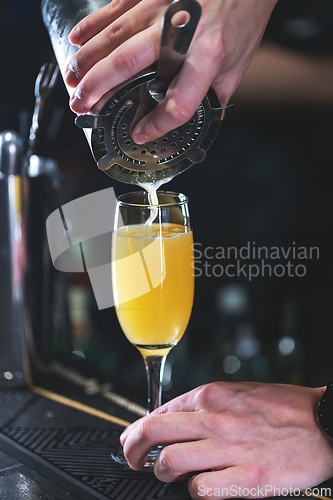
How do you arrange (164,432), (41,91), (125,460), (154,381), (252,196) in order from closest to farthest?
(164,432), (125,460), (154,381), (41,91), (252,196)

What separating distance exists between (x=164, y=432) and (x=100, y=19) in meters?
0.69

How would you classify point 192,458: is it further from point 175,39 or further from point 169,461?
point 175,39

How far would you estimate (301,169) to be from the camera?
152 centimetres

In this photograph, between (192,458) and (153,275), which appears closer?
(192,458)

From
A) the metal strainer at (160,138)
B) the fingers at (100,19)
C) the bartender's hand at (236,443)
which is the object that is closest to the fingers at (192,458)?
the bartender's hand at (236,443)

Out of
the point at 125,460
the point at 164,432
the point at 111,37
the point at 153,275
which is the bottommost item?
the point at 125,460

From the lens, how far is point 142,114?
76cm

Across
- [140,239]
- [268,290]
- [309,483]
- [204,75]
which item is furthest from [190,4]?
[268,290]

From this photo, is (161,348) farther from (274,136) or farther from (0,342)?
(274,136)

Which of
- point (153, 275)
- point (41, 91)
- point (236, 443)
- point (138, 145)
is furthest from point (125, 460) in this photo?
point (41, 91)

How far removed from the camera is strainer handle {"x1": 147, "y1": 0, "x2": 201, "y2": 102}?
62 cm

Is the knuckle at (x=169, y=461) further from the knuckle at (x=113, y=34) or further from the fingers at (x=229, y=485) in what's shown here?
the knuckle at (x=113, y=34)

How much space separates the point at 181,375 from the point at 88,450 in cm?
90

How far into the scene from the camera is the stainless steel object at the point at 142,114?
646 millimetres
